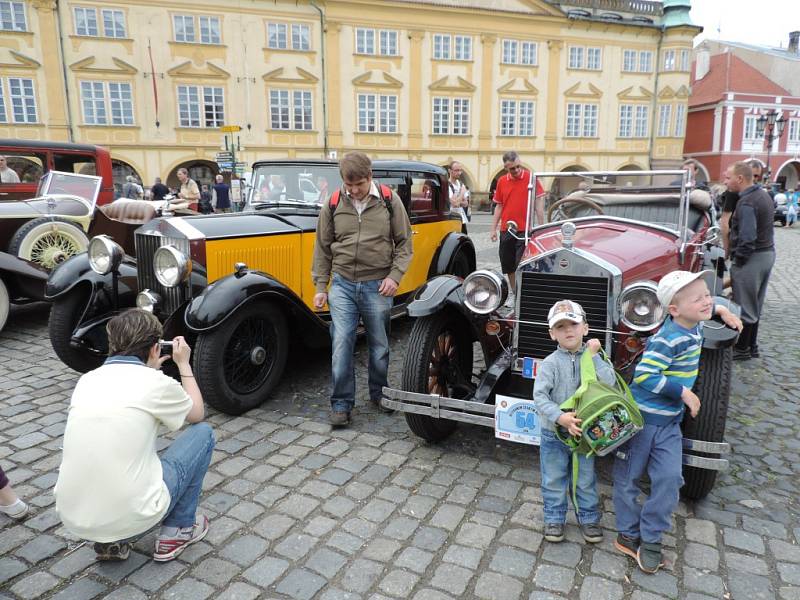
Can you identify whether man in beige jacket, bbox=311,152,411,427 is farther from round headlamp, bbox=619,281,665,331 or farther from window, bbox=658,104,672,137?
window, bbox=658,104,672,137

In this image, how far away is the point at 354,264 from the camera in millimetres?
3926

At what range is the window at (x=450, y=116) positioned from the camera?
28078mm

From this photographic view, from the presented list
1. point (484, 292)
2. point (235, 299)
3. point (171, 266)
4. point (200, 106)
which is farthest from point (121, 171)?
point (484, 292)

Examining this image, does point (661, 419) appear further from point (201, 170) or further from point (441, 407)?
point (201, 170)

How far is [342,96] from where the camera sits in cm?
2669

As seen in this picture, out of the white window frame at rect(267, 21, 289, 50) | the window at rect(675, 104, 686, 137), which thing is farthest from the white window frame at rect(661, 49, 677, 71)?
the white window frame at rect(267, 21, 289, 50)

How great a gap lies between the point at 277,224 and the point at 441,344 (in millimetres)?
1959

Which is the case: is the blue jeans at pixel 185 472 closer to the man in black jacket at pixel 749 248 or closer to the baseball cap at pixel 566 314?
the baseball cap at pixel 566 314

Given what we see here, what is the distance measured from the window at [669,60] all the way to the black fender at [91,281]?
33.7m

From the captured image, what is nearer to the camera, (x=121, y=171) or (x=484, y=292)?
(x=484, y=292)

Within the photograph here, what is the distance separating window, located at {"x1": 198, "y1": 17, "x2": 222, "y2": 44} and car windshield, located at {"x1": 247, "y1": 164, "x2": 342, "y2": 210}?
22454 millimetres

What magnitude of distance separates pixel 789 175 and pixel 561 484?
44889mm

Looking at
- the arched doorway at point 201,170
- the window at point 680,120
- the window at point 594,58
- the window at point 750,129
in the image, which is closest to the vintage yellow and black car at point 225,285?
the arched doorway at point 201,170

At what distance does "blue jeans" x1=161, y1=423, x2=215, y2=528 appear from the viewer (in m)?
2.46
